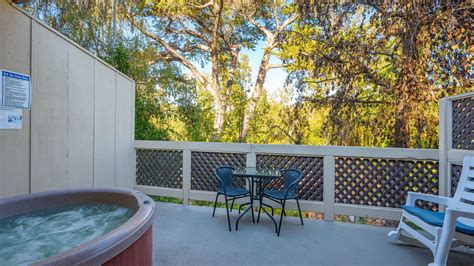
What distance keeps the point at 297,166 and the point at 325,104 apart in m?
2.11

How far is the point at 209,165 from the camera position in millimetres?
4105

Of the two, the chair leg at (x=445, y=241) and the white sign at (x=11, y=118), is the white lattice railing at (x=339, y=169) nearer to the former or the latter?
the chair leg at (x=445, y=241)

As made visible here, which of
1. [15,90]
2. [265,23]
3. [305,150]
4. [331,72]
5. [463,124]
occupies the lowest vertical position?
[305,150]

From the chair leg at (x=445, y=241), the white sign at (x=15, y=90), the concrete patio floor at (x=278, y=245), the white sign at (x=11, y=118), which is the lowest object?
the concrete patio floor at (x=278, y=245)

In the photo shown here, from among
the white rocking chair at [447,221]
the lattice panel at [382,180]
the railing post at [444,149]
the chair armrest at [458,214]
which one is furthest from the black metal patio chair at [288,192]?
the railing post at [444,149]

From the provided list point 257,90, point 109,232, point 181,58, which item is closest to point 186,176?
point 109,232

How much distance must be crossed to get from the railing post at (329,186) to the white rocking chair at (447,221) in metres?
0.81

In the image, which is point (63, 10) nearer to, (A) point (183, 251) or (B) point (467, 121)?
(A) point (183, 251)

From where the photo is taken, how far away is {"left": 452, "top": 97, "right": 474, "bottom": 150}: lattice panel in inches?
106

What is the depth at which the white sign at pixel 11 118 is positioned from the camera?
215cm

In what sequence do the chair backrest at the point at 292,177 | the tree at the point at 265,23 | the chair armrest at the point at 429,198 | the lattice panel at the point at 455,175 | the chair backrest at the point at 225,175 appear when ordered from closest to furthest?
the chair armrest at the point at 429,198
the lattice panel at the point at 455,175
the chair backrest at the point at 292,177
the chair backrest at the point at 225,175
the tree at the point at 265,23

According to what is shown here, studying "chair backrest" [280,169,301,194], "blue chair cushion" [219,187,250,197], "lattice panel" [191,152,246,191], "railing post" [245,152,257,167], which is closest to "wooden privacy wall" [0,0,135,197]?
"lattice panel" [191,152,246,191]

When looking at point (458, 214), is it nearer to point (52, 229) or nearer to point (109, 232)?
point (109, 232)

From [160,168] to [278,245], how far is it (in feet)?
8.10
